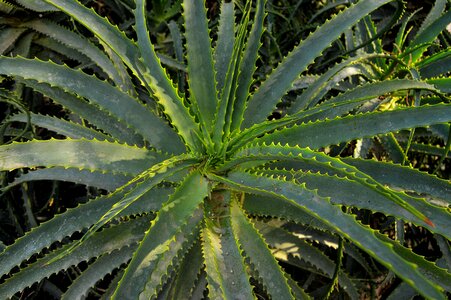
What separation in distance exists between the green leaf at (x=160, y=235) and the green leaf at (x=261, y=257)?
0.41ft

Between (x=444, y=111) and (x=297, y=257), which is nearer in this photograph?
(x=444, y=111)

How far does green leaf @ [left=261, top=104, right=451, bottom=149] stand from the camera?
1027 mm

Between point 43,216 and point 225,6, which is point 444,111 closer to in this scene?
point 225,6

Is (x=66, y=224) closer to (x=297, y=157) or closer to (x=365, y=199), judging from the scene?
(x=297, y=157)

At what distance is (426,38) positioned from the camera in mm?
1487

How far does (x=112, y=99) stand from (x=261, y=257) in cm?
50

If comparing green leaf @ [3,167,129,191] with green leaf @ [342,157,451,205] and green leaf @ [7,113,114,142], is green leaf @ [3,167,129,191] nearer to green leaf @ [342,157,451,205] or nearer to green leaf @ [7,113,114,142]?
green leaf @ [7,113,114,142]

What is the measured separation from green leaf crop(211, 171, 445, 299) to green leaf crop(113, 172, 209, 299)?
7 cm

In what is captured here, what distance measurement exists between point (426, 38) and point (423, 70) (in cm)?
10

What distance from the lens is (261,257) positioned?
108 centimetres

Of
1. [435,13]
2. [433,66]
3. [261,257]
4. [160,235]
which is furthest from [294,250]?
[435,13]

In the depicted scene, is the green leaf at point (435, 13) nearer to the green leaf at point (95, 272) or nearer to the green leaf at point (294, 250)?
the green leaf at point (294, 250)

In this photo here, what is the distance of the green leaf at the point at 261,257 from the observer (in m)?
1.06

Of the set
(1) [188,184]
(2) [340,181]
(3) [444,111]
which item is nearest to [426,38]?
(3) [444,111]
